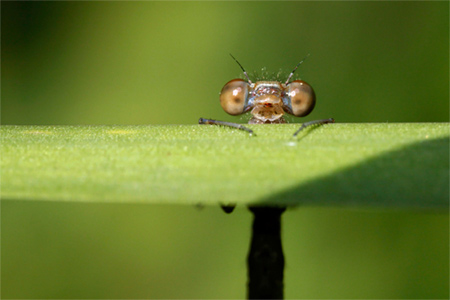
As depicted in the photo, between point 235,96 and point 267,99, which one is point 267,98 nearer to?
point 267,99

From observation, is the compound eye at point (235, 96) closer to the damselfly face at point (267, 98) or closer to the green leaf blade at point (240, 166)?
the damselfly face at point (267, 98)

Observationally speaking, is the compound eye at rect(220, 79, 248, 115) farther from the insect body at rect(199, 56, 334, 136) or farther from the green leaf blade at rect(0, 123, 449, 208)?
Result: the green leaf blade at rect(0, 123, 449, 208)

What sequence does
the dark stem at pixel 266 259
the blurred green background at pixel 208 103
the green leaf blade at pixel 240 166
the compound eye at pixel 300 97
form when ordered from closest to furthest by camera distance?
the green leaf blade at pixel 240 166, the dark stem at pixel 266 259, the compound eye at pixel 300 97, the blurred green background at pixel 208 103

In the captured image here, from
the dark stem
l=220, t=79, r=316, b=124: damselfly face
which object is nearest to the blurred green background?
l=220, t=79, r=316, b=124: damselfly face

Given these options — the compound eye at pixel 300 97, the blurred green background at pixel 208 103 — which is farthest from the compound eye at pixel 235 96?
the blurred green background at pixel 208 103

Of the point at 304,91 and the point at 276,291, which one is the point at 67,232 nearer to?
the point at 304,91

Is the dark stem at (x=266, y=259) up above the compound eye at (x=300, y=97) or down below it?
below

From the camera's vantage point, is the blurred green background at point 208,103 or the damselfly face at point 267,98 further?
the blurred green background at point 208,103
